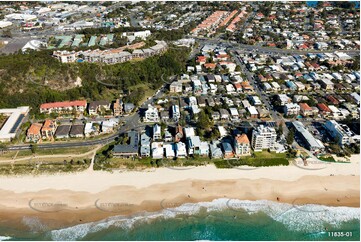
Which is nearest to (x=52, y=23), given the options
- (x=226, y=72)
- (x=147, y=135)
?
(x=226, y=72)

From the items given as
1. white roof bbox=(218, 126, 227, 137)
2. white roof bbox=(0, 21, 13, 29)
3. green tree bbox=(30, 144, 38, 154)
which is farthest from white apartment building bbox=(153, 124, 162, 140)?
white roof bbox=(0, 21, 13, 29)

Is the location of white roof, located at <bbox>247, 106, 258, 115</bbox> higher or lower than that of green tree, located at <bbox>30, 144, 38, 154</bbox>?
lower

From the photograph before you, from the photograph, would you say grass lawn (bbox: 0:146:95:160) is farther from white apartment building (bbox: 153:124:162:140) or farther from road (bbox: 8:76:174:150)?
white apartment building (bbox: 153:124:162:140)

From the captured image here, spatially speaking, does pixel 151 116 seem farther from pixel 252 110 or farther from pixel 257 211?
pixel 257 211

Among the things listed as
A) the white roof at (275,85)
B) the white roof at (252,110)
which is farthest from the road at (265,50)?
the white roof at (252,110)

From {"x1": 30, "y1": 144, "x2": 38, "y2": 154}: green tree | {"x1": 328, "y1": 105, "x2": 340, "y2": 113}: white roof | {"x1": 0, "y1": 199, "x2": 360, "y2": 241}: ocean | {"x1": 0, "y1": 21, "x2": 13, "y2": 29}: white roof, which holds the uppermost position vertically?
{"x1": 0, "y1": 21, "x2": 13, "y2": 29}: white roof

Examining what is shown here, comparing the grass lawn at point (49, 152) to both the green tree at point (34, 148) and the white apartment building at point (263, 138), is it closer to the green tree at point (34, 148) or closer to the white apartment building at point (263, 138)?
the green tree at point (34, 148)
